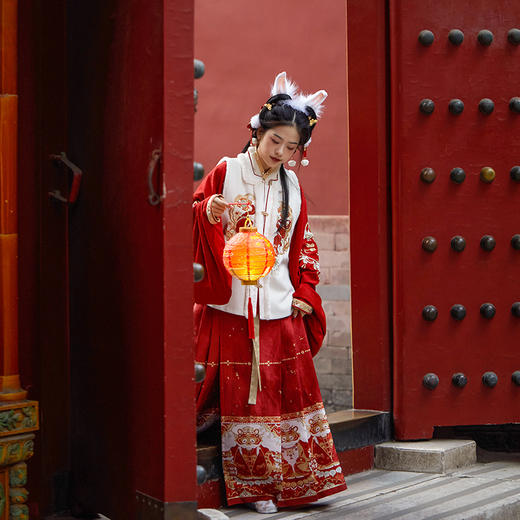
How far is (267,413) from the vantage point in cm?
371

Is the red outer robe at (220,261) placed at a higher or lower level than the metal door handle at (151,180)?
lower

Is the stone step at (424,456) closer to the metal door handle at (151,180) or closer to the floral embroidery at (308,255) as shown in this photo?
the floral embroidery at (308,255)

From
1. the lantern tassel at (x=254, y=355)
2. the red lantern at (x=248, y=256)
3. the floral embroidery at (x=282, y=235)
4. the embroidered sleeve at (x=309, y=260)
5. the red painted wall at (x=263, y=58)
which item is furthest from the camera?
the red painted wall at (x=263, y=58)

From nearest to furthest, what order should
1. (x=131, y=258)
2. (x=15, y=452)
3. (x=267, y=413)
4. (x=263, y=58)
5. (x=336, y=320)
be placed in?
(x=15, y=452), (x=131, y=258), (x=267, y=413), (x=263, y=58), (x=336, y=320)

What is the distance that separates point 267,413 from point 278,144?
3.69ft

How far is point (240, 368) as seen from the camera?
12.3 feet

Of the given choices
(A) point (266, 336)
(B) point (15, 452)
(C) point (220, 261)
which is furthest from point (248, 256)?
(B) point (15, 452)

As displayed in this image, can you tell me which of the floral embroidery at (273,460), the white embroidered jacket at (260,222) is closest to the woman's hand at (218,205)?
the white embroidered jacket at (260,222)

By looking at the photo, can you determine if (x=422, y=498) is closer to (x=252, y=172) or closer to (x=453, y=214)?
(x=453, y=214)

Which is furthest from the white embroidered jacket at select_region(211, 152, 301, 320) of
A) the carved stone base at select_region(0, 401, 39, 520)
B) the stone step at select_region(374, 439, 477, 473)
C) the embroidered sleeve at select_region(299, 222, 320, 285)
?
the stone step at select_region(374, 439, 477, 473)

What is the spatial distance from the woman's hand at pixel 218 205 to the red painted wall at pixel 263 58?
3755mm

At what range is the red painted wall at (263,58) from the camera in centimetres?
721

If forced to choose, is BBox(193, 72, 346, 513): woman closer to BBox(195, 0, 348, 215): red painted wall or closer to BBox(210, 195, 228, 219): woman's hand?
→ BBox(210, 195, 228, 219): woman's hand

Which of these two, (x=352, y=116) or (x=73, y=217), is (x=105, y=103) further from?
(x=352, y=116)
